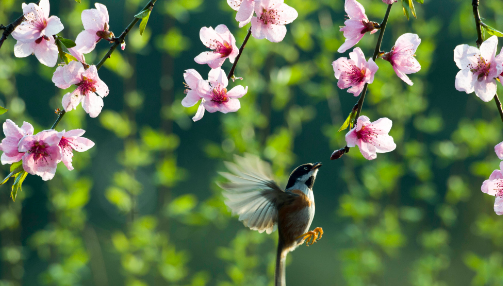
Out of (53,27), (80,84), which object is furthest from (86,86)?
(53,27)

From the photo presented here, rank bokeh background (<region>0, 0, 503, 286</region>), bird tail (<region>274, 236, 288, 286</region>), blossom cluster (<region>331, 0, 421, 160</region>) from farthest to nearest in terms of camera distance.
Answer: bokeh background (<region>0, 0, 503, 286</region>) → bird tail (<region>274, 236, 288, 286</region>) → blossom cluster (<region>331, 0, 421, 160</region>)

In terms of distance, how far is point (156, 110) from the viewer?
3.36m

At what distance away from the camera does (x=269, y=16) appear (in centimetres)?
73

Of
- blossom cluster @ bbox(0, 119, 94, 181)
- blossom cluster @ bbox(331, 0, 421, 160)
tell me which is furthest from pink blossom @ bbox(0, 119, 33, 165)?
blossom cluster @ bbox(331, 0, 421, 160)

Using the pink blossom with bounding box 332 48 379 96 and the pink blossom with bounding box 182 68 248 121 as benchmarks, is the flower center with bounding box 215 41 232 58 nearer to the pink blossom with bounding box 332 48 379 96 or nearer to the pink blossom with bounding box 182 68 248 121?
the pink blossom with bounding box 182 68 248 121

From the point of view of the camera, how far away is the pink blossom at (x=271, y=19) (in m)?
0.71

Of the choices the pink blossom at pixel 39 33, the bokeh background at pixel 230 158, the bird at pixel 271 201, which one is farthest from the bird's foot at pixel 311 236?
the bokeh background at pixel 230 158

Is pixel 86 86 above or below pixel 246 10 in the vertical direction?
below

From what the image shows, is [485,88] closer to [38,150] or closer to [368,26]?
[368,26]

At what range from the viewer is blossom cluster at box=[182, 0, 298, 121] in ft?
2.37

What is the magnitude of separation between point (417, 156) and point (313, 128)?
36.3 inches

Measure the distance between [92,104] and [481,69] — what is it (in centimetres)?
61

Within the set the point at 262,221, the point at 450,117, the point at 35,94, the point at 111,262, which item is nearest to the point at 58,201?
the point at 262,221

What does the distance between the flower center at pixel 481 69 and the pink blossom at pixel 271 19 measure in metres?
0.28
